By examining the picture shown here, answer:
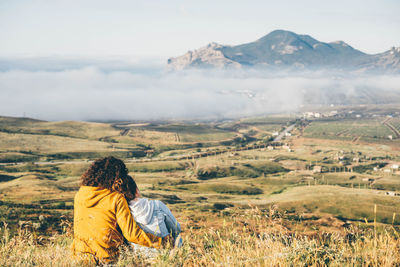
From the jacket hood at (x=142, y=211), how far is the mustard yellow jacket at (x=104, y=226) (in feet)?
0.36

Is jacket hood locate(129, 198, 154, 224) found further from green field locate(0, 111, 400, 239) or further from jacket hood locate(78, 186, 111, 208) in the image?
green field locate(0, 111, 400, 239)

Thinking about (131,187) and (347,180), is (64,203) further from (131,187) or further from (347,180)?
(347,180)

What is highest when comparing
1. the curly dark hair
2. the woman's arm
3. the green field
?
the curly dark hair

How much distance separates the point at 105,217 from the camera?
21.7 ft

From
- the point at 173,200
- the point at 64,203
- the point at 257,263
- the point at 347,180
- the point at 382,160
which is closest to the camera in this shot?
the point at 257,263

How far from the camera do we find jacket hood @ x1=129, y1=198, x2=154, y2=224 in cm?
654

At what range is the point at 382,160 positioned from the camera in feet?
452

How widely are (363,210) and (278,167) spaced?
7292 cm

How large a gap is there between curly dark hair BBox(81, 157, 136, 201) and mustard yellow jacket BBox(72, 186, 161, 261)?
114 mm

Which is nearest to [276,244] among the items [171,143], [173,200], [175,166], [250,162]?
[173,200]

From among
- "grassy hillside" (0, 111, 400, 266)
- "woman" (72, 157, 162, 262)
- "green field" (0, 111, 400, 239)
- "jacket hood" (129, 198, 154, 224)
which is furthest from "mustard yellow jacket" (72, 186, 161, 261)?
"green field" (0, 111, 400, 239)

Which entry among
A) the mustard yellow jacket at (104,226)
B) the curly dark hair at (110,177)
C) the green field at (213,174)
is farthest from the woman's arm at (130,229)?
the green field at (213,174)

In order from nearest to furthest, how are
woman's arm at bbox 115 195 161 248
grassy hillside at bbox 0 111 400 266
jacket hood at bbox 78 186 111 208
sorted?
→ 1. grassy hillside at bbox 0 111 400 266
2. woman's arm at bbox 115 195 161 248
3. jacket hood at bbox 78 186 111 208

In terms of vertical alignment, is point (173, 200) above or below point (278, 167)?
above
